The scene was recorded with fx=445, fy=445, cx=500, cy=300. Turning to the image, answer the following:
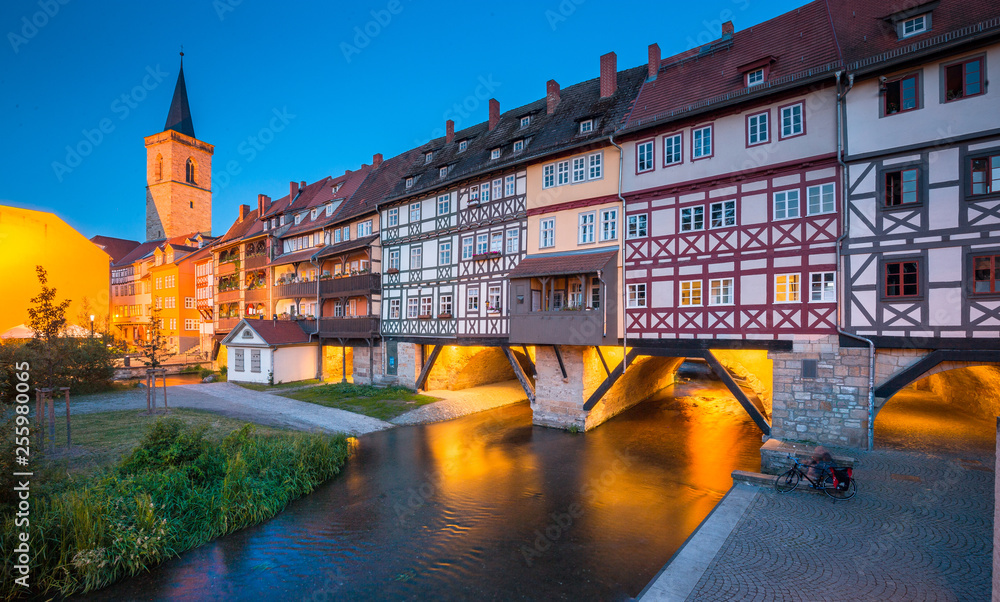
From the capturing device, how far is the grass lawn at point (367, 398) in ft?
63.1

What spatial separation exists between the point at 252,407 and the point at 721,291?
1916cm

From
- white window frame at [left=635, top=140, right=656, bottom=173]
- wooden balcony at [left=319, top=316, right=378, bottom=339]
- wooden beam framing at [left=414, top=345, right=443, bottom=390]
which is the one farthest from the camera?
wooden balcony at [left=319, top=316, right=378, bottom=339]

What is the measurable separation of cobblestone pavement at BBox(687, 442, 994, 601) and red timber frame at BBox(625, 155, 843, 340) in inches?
160

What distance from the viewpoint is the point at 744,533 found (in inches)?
312

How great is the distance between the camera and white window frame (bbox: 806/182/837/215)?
11898 millimetres

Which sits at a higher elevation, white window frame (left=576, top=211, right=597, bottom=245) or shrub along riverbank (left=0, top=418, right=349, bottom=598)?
white window frame (left=576, top=211, right=597, bottom=245)

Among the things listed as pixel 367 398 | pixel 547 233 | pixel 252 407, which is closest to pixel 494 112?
pixel 547 233

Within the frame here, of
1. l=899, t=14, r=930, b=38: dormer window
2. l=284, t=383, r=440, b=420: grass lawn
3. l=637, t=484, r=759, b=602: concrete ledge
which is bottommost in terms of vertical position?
l=284, t=383, r=440, b=420: grass lawn

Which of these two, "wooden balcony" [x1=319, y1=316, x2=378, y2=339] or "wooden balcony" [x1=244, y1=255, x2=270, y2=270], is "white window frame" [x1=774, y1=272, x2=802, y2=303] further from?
"wooden balcony" [x1=244, y1=255, x2=270, y2=270]

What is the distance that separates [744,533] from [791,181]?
9532mm

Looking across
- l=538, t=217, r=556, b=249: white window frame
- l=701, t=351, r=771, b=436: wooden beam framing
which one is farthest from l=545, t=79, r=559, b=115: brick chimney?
l=701, t=351, r=771, b=436: wooden beam framing

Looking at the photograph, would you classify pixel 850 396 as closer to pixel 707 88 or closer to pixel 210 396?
pixel 707 88

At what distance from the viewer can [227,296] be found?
114 feet

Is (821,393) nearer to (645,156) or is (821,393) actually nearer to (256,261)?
(645,156)
